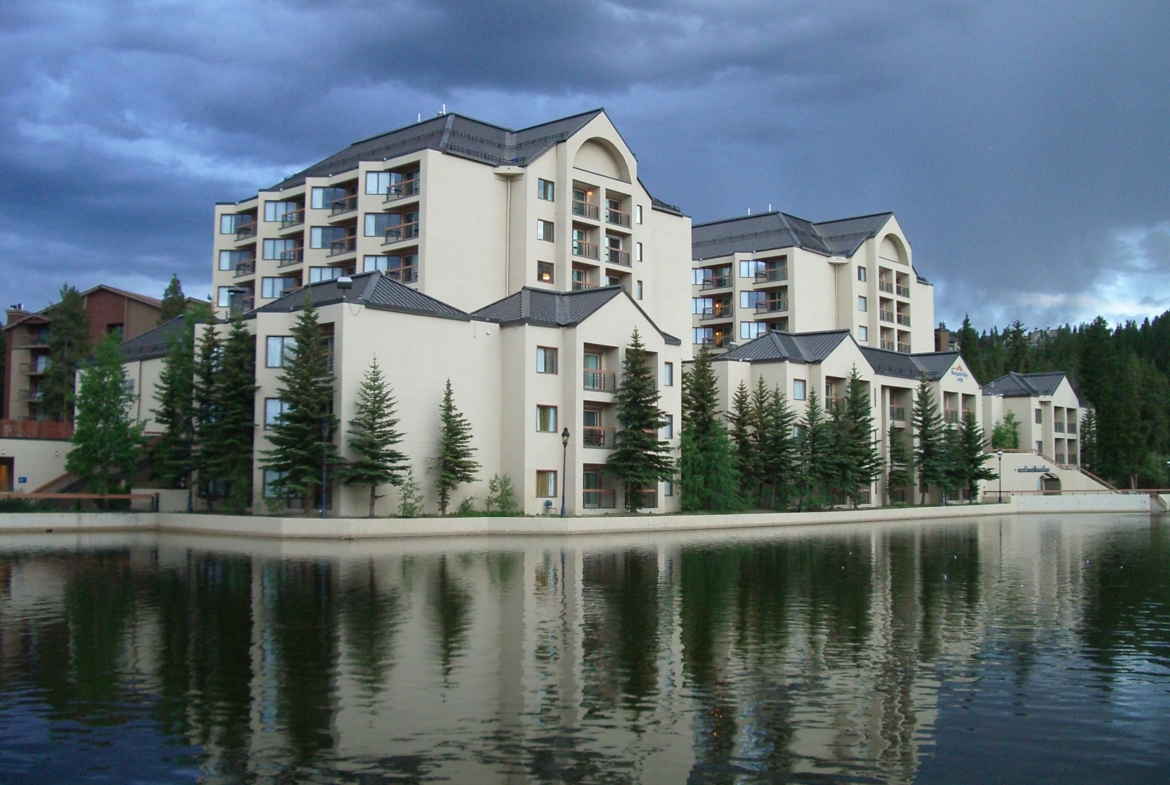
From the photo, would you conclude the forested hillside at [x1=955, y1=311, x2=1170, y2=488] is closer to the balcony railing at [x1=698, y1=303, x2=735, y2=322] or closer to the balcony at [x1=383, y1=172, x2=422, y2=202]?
the balcony railing at [x1=698, y1=303, x2=735, y2=322]

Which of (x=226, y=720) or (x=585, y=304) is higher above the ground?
(x=585, y=304)

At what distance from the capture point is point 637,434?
5103 centimetres

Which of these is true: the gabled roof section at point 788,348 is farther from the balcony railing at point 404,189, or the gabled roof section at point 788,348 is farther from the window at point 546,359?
the balcony railing at point 404,189

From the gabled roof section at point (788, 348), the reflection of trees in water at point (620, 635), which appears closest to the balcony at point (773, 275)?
the gabled roof section at point (788, 348)

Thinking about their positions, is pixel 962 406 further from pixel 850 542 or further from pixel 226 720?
pixel 226 720

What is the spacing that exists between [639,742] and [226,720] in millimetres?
4843

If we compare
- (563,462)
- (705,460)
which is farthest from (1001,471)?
(563,462)

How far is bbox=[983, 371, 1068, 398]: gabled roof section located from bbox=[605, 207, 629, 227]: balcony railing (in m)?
41.9

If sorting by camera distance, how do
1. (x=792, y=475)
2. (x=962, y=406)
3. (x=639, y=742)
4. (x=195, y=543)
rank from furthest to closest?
(x=962, y=406) → (x=792, y=475) → (x=195, y=543) → (x=639, y=742)

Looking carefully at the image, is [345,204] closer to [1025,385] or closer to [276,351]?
[276,351]

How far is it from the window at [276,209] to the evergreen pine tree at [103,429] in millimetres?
22919

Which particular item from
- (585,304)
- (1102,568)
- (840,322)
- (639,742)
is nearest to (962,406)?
(840,322)

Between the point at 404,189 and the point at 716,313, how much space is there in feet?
127

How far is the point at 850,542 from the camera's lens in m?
42.8
